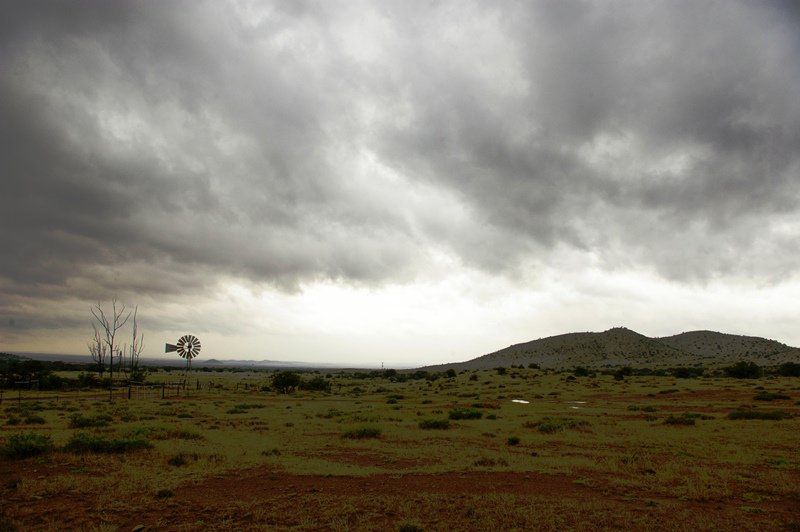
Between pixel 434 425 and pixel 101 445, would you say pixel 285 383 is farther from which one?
pixel 101 445

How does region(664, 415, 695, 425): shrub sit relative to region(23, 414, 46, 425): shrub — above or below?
below

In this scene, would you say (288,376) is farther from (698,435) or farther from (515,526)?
(515,526)


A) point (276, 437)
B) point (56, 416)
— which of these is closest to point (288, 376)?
point (56, 416)

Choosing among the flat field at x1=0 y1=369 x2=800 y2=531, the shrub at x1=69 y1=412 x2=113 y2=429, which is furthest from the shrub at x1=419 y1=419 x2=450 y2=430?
the shrub at x1=69 y1=412 x2=113 y2=429

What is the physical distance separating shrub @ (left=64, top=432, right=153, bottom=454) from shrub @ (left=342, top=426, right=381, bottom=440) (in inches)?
348

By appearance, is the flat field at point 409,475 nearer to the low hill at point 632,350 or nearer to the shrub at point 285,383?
the shrub at point 285,383

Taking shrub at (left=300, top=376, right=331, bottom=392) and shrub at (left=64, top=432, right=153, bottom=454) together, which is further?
shrub at (left=300, top=376, right=331, bottom=392)

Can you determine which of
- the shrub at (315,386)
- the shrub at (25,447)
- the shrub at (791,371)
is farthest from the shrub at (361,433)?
the shrub at (791,371)

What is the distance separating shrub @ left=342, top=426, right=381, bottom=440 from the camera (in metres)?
22.5

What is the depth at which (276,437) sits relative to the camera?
74.4ft

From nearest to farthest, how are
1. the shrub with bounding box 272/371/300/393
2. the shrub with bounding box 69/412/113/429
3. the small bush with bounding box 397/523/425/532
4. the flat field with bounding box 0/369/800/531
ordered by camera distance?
the small bush with bounding box 397/523/425/532
the flat field with bounding box 0/369/800/531
the shrub with bounding box 69/412/113/429
the shrub with bounding box 272/371/300/393

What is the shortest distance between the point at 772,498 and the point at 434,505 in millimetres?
8933

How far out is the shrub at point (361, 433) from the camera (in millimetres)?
22469

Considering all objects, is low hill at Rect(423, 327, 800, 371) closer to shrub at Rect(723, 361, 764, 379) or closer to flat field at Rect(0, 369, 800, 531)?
shrub at Rect(723, 361, 764, 379)
